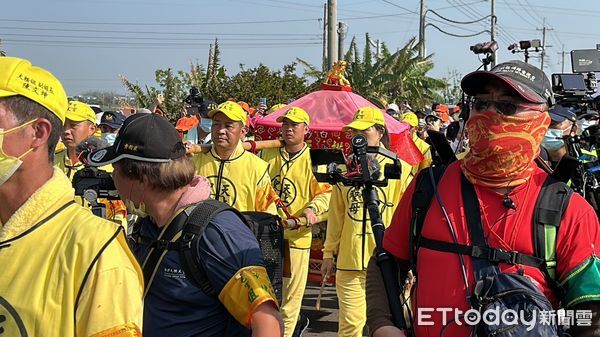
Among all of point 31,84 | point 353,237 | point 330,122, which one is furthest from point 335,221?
point 31,84

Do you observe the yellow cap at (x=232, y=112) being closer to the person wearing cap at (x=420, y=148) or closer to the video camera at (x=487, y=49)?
the person wearing cap at (x=420, y=148)

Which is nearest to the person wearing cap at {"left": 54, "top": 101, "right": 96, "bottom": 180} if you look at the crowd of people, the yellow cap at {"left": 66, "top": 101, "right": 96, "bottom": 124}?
the yellow cap at {"left": 66, "top": 101, "right": 96, "bottom": 124}

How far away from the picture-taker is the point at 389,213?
582cm

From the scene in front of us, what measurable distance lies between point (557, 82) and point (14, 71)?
16.5ft

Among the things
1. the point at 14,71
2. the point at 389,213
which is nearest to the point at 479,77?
the point at 14,71

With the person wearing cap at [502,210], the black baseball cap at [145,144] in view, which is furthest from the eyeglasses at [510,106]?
the black baseball cap at [145,144]

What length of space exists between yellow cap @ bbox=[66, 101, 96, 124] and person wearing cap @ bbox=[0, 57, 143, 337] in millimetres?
4626

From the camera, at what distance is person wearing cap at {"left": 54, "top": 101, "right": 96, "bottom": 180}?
20.5 ft

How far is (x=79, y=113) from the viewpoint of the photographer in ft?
21.6

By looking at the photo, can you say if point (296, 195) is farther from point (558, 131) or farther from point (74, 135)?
point (558, 131)

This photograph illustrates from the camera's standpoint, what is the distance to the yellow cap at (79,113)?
6.48 m

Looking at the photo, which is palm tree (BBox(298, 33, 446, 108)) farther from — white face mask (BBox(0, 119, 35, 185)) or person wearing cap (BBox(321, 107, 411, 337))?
white face mask (BBox(0, 119, 35, 185))

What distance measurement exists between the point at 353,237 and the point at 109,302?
13.7ft

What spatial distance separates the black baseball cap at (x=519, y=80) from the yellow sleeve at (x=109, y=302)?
1346 millimetres
